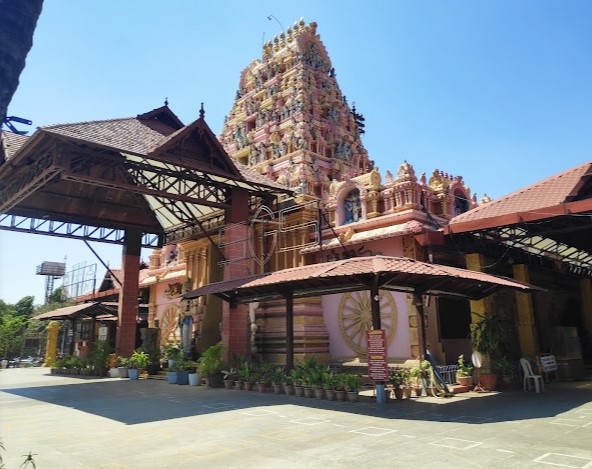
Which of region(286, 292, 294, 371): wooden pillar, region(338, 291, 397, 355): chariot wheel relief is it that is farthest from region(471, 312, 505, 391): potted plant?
region(286, 292, 294, 371): wooden pillar

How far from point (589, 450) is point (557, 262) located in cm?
1524

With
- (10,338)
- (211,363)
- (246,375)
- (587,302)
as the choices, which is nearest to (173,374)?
(211,363)

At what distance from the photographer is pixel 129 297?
21.4m

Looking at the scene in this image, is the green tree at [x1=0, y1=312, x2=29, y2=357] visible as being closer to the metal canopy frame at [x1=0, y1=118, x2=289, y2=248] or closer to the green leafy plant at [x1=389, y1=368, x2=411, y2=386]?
the metal canopy frame at [x1=0, y1=118, x2=289, y2=248]

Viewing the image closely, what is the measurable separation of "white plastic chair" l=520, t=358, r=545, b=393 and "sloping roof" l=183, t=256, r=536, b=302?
2250mm

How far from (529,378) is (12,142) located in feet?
59.6

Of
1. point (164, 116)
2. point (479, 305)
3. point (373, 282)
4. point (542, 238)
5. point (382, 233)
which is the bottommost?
point (479, 305)

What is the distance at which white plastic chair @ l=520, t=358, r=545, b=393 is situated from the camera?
1195cm

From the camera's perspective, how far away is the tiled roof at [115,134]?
13.2m

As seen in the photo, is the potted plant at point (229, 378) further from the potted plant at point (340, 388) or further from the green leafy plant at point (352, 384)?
the green leafy plant at point (352, 384)

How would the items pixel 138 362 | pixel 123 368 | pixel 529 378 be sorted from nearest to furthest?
pixel 529 378
pixel 138 362
pixel 123 368

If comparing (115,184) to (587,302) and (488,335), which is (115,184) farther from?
(587,302)

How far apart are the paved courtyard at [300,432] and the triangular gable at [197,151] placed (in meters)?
7.42

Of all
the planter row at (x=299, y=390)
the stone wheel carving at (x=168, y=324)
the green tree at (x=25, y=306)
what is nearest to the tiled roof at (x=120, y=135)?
the planter row at (x=299, y=390)
